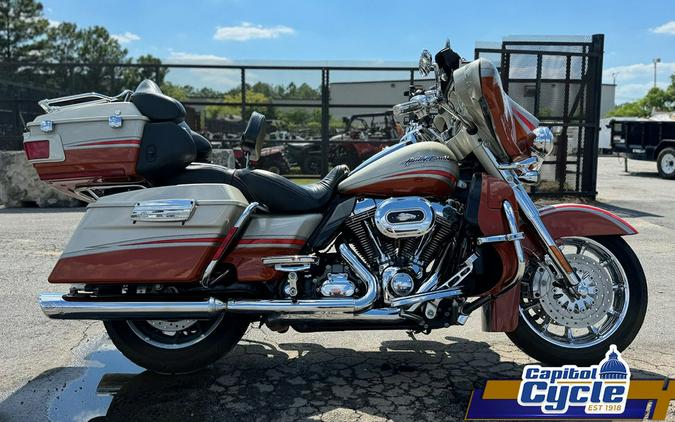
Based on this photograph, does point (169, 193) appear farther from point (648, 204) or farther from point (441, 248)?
point (648, 204)

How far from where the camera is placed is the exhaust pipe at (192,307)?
127 inches

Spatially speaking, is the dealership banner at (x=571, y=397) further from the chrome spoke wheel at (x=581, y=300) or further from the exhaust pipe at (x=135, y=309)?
the exhaust pipe at (x=135, y=309)

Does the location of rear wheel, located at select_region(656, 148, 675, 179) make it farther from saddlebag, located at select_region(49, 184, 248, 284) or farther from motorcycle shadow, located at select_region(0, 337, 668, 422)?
saddlebag, located at select_region(49, 184, 248, 284)

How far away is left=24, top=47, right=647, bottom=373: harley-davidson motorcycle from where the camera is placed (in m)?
3.25

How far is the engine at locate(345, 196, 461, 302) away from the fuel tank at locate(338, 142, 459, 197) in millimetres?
69

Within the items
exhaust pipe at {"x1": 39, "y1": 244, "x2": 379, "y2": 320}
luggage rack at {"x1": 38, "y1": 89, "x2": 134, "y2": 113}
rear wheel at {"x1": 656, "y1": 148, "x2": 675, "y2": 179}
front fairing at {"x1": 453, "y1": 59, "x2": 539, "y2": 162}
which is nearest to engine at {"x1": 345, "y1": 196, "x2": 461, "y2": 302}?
exhaust pipe at {"x1": 39, "y1": 244, "x2": 379, "y2": 320}

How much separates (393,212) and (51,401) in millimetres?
2325

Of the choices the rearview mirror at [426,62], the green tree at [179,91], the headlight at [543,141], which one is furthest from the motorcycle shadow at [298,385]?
the green tree at [179,91]

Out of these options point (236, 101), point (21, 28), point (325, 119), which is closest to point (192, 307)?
point (325, 119)

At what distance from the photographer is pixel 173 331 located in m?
3.54

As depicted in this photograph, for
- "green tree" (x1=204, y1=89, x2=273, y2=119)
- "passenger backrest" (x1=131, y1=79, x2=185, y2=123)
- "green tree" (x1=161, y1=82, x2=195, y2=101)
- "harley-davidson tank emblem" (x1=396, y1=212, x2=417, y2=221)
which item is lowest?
"harley-davidson tank emblem" (x1=396, y1=212, x2=417, y2=221)

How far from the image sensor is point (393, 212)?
3.31m

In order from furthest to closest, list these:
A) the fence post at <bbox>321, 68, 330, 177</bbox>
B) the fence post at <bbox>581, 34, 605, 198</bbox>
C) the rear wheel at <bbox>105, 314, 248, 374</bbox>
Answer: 1. the fence post at <bbox>321, 68, 330, 177</bbox>
2. the fence post at <bbox>581, 34, 605, 198</bbox>
3. the rear wheel at <bbox>105, 314, 248, 374</bbox>

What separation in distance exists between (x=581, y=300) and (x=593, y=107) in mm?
8921
